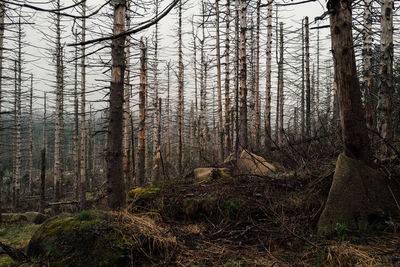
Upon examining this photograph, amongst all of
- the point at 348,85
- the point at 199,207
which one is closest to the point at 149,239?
the point at 199,207

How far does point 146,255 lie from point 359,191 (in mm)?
2719

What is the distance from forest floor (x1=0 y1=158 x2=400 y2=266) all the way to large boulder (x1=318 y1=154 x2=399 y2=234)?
4.1 inches

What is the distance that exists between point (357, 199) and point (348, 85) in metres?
1.49

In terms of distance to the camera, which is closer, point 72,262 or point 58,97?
point 72,262

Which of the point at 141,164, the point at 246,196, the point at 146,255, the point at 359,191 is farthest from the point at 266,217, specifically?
the point at 141,164

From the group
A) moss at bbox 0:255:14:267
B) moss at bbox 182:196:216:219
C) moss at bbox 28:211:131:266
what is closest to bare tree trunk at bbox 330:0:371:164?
moss at bbox 182:196:216:219

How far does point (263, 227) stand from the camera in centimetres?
300

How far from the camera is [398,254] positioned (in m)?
1.94

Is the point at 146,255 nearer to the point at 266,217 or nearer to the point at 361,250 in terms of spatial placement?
the point at 266,217

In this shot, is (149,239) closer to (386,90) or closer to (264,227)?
(264,227)

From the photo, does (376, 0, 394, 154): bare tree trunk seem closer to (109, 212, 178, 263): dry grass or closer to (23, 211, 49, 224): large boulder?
(109, 212, 178, 263): dry grass

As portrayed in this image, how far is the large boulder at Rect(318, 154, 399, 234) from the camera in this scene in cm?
246

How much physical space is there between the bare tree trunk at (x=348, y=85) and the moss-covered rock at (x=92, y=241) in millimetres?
2814

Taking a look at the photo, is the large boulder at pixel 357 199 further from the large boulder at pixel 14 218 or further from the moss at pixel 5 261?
the large boulder at pixel 14 218
